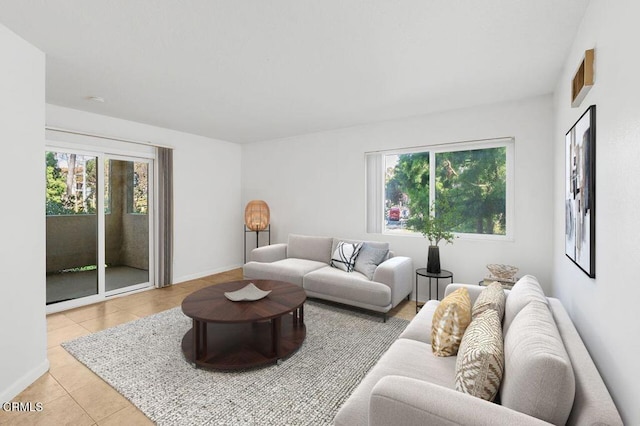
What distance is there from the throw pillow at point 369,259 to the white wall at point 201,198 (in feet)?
9.58

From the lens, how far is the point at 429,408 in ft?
3.51

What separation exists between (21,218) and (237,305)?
1675mm

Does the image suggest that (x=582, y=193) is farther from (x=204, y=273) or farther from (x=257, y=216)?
(x=204, y=273)

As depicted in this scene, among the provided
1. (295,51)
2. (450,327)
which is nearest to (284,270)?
(450,327)

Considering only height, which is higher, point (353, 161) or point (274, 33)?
point (274, 33)

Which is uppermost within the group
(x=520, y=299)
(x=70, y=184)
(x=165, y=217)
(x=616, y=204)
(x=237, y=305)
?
(x=70, y=184)

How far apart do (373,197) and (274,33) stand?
285cm

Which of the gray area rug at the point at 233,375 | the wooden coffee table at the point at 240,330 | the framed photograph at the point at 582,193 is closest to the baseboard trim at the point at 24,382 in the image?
the gray area rug at the point at 233,375

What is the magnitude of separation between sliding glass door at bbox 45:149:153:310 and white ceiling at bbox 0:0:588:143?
841 mm

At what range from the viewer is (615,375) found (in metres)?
1.17

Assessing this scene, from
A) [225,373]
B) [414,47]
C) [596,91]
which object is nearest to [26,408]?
[225,373]

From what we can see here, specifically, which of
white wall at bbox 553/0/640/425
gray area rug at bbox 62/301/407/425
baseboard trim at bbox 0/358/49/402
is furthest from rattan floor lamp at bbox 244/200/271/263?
white wall at bbox 553/0/640/425

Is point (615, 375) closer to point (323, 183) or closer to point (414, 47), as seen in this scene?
point (414, 47)

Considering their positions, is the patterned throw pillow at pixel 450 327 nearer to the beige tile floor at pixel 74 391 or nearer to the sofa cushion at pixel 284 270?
the beige tile floor at pixel 74 391
